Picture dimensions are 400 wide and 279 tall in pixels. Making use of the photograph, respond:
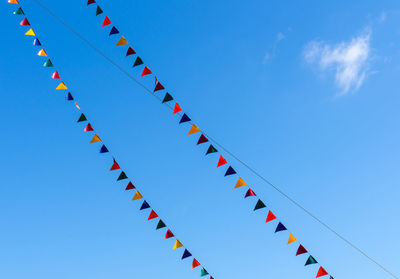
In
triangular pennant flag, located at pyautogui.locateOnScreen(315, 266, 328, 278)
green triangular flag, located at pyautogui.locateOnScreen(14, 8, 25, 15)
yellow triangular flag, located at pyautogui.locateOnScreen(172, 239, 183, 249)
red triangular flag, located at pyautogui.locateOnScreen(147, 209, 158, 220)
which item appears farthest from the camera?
red triangular flag, located at pyautogui.locateOnScreen(147, 209, 158, 220)

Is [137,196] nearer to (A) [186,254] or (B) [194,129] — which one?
(A) [186,254]

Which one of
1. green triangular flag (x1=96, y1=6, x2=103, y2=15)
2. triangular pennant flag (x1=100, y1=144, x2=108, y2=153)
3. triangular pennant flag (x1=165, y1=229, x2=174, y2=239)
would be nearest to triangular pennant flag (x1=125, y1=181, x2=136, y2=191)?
triangular pennant flag (x1=100, y1=144, x2=108, y2=153)

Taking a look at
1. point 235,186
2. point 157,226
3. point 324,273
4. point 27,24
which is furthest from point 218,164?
point 27,24

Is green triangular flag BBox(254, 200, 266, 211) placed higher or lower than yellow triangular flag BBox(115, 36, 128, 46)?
lower

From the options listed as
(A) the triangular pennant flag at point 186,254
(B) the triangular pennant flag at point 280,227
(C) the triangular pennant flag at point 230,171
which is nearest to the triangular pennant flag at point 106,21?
(C) the triangular pennant flag at point 230,171

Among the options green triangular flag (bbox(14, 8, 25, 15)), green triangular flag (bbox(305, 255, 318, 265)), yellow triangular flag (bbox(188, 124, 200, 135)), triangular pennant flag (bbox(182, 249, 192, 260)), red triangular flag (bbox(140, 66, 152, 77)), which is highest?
green triangular flag (bbox(14, 8, 25, 15))

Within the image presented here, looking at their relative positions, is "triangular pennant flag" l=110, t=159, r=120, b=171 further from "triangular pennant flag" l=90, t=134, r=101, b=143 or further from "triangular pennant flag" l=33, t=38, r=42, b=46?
"triangular pennant flag" l=33, t=38, r=42, b=46

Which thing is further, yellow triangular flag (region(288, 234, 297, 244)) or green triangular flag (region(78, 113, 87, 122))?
green triangular flag (region(78, 113, 87, 122))

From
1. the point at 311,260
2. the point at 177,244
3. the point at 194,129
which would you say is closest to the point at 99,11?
the point at 194,129

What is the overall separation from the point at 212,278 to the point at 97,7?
8.73 metres

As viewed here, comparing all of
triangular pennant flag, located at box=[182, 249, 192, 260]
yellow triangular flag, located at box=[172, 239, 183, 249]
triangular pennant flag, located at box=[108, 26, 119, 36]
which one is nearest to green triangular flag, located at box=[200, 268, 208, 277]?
triangular pennant flag, located at box=[182, 249, 192, 260]

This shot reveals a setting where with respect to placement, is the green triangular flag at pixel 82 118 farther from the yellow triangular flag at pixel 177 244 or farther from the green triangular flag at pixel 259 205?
the green triangular flag at pixel 259 205

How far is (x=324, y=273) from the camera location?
11734 millimetres

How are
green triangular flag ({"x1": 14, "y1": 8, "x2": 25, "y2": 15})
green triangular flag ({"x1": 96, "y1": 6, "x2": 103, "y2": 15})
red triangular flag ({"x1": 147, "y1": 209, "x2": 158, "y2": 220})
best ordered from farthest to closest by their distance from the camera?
red triangular flag ({"x1": 147, "y1": 209, "x2": 158, "y2": 220}), green triangular flag ({"x1": 14, "y1": 8, "x2": 25, "y2": 15}), green triangular flag ({"x1": 96, "y1": 6, "x2": 103, "y2": 15})
